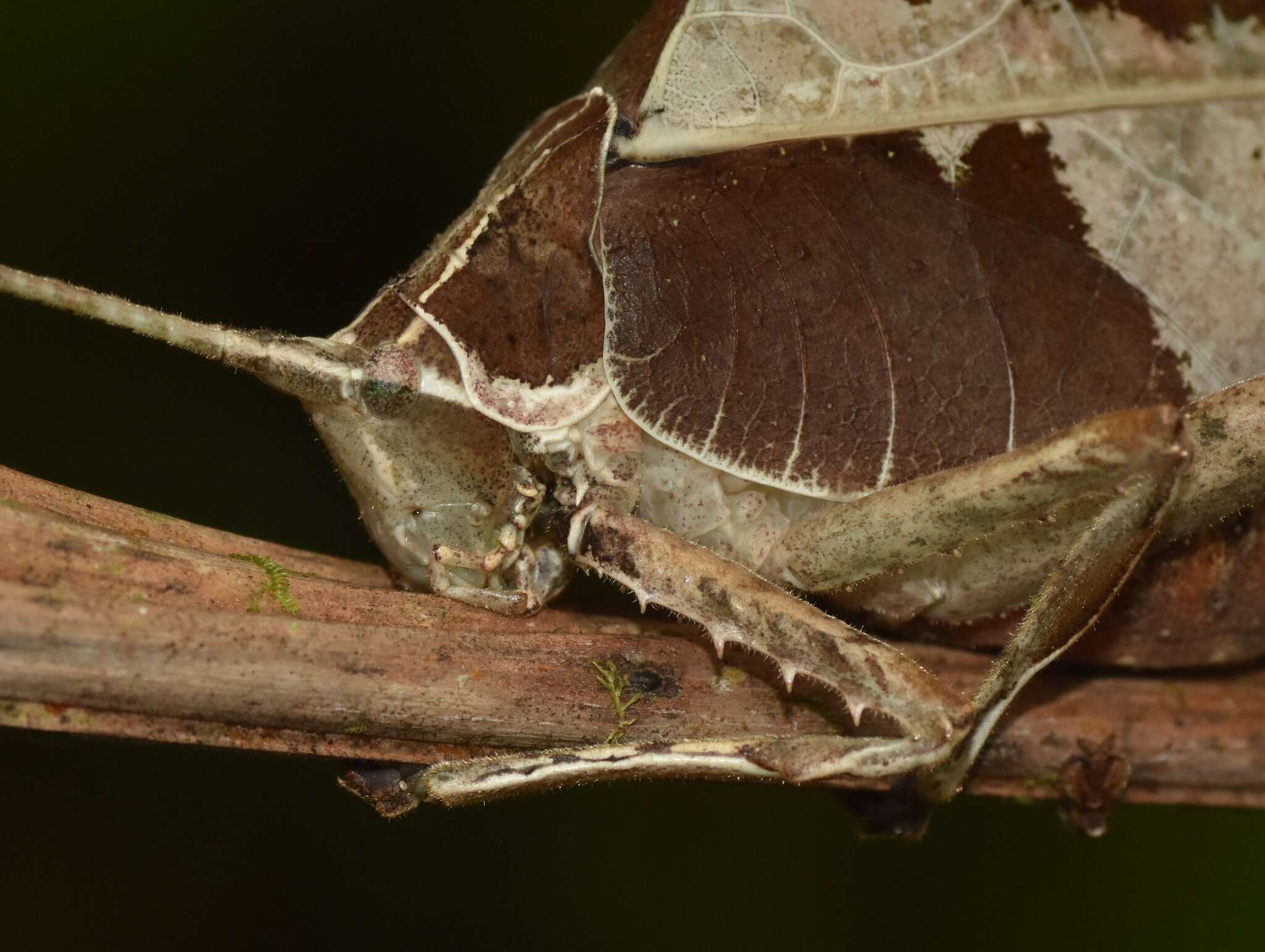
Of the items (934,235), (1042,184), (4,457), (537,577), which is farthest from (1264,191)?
(4,457)

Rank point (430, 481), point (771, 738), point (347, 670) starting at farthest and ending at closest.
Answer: point (430, 481), point (771, 738), point (347, 670)

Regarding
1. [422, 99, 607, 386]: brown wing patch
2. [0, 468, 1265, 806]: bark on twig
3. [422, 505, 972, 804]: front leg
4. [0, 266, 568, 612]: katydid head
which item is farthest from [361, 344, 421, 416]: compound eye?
[422, 505, 972, 804]: front leg

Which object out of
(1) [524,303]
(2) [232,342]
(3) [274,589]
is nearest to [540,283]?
(1) [524,303]

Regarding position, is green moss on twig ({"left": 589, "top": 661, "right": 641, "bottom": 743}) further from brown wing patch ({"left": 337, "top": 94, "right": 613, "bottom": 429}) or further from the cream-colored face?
brown wing patch ({"left": 337, "top": 94, "right": 613, "bottom": 429})

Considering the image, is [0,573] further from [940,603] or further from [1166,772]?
[1166,772]

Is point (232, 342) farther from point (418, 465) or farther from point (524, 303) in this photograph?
point (524, 303)

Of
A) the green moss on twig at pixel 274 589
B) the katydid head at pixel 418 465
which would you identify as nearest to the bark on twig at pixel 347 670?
the green moss on twig at pixel 274 589
